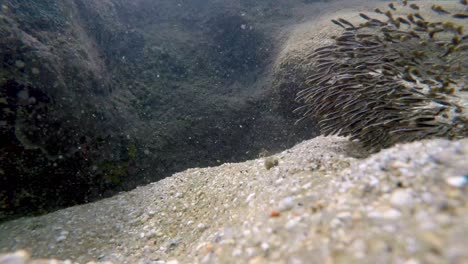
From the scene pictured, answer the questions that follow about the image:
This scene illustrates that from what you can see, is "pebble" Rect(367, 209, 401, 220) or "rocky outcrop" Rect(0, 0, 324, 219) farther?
"rocky outcrop" Rect(0, 0, 324, 219)

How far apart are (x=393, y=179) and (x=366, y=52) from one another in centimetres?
332

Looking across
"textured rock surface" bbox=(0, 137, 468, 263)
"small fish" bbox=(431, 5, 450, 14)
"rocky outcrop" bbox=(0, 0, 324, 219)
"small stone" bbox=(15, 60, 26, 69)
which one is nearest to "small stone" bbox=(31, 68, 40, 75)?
"rocky outcrop" bbox=(0, 0, 324, 219)

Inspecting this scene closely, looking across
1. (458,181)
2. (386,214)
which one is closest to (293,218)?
(386,214)

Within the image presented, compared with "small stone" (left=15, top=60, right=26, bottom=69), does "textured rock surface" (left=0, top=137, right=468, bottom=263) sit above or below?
below

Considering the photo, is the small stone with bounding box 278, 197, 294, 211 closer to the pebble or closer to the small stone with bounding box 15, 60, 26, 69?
the pebble

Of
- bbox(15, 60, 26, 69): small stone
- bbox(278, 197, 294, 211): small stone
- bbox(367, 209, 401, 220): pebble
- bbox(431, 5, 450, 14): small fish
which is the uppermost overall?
bbox(15, 60, 26, 69): small stone

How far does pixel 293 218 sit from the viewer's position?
1.65 meters

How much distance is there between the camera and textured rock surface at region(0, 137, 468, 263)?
113 centimetres

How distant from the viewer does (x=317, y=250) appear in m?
1.26

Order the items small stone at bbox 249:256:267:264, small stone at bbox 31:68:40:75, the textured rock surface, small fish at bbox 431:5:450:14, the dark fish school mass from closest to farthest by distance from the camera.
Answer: the textured rock surface → small stone at bbox 249:256:267:264 → the dark fish school mass → small stone at bbox 31:68:40:75 → small fish at bbox 431:5:450:14

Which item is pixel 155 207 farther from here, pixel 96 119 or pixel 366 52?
pixel 366 52

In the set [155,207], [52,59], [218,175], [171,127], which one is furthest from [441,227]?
[171,127]

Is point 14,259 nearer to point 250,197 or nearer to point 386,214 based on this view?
point 250,197

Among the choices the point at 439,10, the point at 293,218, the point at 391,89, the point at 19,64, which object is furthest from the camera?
the point at 439,10
